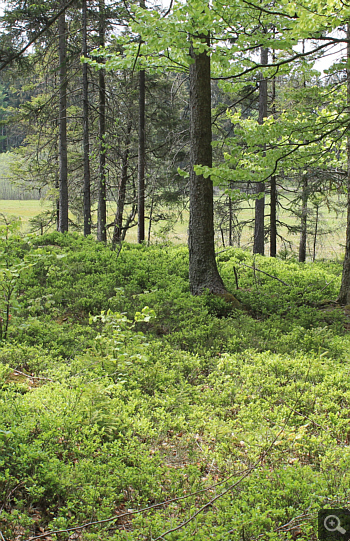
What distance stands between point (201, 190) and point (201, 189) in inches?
0.7

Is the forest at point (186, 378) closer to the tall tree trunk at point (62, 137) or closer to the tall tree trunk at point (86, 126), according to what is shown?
the tall tree trunk at point (62, 137)

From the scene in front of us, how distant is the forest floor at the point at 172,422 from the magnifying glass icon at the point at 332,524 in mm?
77

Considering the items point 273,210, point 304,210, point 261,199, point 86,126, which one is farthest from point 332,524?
point 304,210

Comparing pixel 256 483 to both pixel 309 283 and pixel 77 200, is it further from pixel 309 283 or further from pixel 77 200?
pixel 77 200

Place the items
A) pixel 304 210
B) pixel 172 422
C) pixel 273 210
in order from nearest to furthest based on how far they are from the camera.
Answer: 1. pixel 172 422
2. pixel 273 210
3. pixel 304 210

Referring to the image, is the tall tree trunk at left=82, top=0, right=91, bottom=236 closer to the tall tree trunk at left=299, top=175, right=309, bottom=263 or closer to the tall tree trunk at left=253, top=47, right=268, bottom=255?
the tall tree trunk at left=253, top=47, right=268, bottom=255

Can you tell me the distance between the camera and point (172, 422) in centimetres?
353

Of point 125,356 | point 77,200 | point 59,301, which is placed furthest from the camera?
point 77,200

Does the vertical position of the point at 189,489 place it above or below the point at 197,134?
below

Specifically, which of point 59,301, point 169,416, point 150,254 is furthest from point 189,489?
point 150,254

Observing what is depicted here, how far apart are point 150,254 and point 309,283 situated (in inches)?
165

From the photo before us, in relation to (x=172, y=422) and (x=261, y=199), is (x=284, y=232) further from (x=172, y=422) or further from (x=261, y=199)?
(x=172, y=422)

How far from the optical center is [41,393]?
145 inches

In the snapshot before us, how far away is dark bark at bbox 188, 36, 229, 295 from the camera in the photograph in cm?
708
